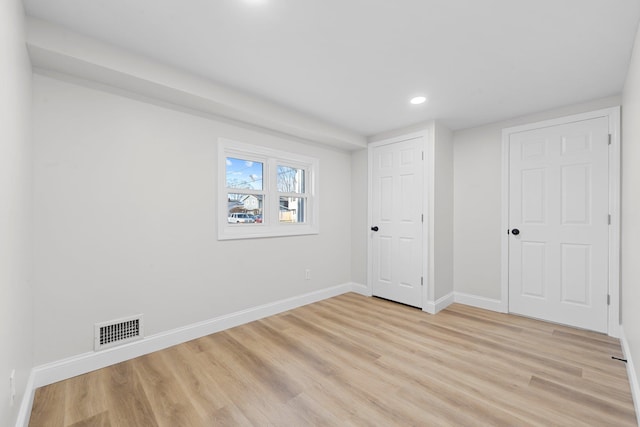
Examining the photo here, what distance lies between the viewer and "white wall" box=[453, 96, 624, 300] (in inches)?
135

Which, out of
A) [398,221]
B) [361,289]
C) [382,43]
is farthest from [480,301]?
[382,43]

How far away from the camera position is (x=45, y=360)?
1.92 metres

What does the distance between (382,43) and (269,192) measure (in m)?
2.00

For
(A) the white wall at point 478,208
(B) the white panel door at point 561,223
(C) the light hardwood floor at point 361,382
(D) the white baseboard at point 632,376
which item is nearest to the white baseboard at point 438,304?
(A) the white wall at point 478,208

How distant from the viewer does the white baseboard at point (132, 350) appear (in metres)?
1.85

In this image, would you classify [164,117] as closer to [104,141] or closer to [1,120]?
[104,141]

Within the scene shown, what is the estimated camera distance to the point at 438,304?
134 inches

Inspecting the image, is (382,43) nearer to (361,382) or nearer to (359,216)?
(361,382)

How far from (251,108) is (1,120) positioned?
71.6 inches

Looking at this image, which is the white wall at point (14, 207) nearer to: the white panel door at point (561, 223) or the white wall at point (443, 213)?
the white wall at point (443, 213)

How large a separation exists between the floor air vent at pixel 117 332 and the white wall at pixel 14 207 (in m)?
0.37

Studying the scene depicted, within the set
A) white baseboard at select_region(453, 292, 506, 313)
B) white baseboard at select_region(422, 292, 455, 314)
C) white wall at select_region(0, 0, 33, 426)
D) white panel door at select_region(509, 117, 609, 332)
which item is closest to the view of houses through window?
white wall at select_region(0, 0, 33, 426)

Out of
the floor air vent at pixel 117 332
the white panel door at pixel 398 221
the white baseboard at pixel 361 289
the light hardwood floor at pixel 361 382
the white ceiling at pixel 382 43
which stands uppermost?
the white ceiling at pixel 382 43

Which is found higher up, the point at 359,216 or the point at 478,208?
the point at 478,208
